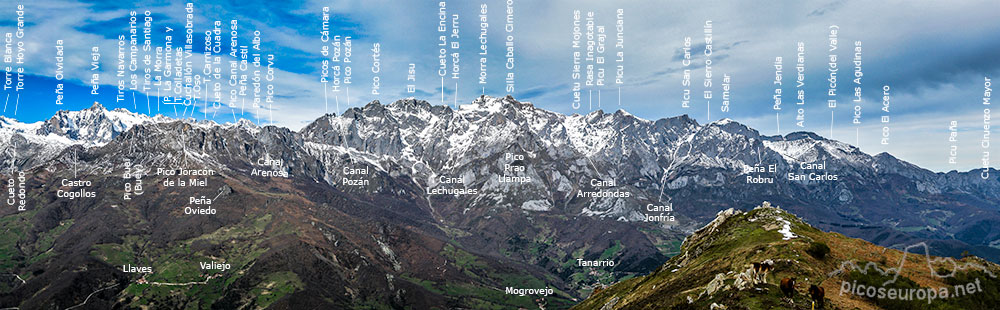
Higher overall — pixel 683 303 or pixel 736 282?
pixel 736 282

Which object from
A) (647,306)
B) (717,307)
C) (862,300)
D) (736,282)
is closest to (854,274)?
(862,300)

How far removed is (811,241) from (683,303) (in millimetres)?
26392

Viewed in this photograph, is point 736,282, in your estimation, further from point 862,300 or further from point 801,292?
point 862,300

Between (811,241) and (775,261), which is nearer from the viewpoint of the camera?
(775,261)

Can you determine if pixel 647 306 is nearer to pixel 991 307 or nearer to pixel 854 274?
pixel 854 274

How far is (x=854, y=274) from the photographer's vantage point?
69.0 meters

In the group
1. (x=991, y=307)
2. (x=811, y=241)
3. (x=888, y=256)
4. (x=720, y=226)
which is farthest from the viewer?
(x=720, y=226)

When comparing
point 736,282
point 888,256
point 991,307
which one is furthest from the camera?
point 888,256

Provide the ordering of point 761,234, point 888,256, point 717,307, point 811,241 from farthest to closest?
1. point 761,234
2. point 811,241
3. point 888,256
4. point 717,307

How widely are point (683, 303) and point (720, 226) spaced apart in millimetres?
73187

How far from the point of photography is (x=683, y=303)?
7544 centimetres

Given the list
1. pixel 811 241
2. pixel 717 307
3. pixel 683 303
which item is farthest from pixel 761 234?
pixel 717 307

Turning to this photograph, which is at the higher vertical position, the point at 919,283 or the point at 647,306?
the point at 919,283

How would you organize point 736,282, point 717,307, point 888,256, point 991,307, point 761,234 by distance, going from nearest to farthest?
point 991,307 < point 717,307 < point 736,282 < point 888,256 < point 761,234
